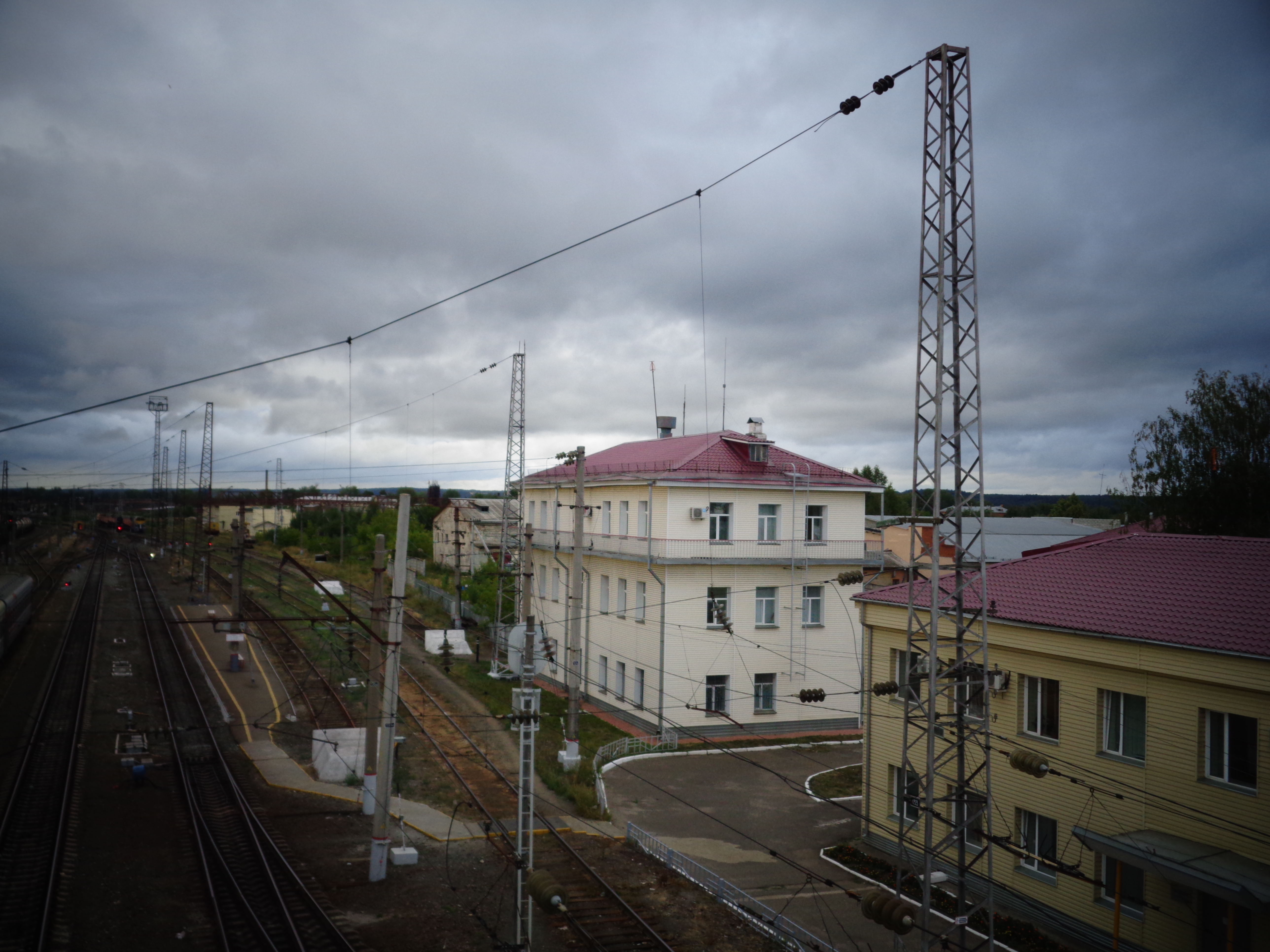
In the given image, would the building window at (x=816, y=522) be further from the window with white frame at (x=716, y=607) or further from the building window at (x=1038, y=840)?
the building window at (x=1038, y=840)

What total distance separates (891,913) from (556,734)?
57.7ft

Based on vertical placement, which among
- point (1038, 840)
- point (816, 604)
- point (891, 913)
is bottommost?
point (1038, 840)

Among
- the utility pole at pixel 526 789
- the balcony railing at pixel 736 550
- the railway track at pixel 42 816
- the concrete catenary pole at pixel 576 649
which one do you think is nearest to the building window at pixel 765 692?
the balcony railing at pixel 736 550

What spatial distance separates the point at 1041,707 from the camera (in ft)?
46.9

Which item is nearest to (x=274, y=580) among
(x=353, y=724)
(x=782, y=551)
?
(x=353, y=724)

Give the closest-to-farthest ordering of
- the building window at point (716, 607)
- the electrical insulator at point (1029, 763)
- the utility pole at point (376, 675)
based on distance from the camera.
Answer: the electrical insulator at point (1029, 763) < the utility pole at point (376, 675) < the building window at point (716, 607)

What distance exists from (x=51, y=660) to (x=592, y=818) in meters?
24.4

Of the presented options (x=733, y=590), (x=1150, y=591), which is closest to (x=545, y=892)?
(x=1150, y=591)

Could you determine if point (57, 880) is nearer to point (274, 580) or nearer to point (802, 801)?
point (802, 801)

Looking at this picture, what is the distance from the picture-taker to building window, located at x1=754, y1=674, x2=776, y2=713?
88.3 ft

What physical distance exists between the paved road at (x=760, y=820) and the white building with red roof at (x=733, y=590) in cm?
240

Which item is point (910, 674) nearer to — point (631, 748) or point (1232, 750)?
point (1232, 750)

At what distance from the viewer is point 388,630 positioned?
49.2 ft

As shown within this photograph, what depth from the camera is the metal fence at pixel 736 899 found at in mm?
12594
